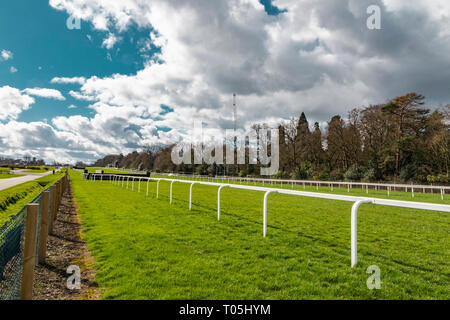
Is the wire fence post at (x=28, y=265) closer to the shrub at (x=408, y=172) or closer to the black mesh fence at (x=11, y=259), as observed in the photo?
the black mesh fence at (x=11, y=259)

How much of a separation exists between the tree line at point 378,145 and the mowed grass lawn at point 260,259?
23791 mm

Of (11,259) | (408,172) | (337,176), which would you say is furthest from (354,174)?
(11,259)

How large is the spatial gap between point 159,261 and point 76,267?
3.97 feet

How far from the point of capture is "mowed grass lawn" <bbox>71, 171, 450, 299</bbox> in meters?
2.78

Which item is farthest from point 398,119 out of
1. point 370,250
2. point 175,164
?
point 175,164

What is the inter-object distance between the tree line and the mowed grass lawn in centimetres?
2379

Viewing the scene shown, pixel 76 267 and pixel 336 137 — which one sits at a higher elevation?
pixel 336 137

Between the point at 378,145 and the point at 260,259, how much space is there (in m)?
35.0

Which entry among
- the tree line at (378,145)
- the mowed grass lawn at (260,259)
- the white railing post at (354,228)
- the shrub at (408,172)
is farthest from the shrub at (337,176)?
the white railing post at (354,228)

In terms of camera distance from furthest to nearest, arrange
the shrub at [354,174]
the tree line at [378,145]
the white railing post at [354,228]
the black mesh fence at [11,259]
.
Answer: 1. the shrub at [354,174]
2. the tree line at [378,145]
3. the white railing post at [354,228]
4. the black mesh fence at [11,259]

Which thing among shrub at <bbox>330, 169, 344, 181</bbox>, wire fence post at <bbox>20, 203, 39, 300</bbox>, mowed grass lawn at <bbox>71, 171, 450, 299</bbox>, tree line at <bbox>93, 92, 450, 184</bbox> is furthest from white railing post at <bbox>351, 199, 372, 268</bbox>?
shrub at <bbox>330, 169, 344, 181</bbox>

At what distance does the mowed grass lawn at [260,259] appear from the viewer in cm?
278

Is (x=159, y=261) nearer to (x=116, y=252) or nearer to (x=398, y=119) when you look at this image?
(x=116, y=252)

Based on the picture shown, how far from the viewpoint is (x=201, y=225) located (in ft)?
20.3
